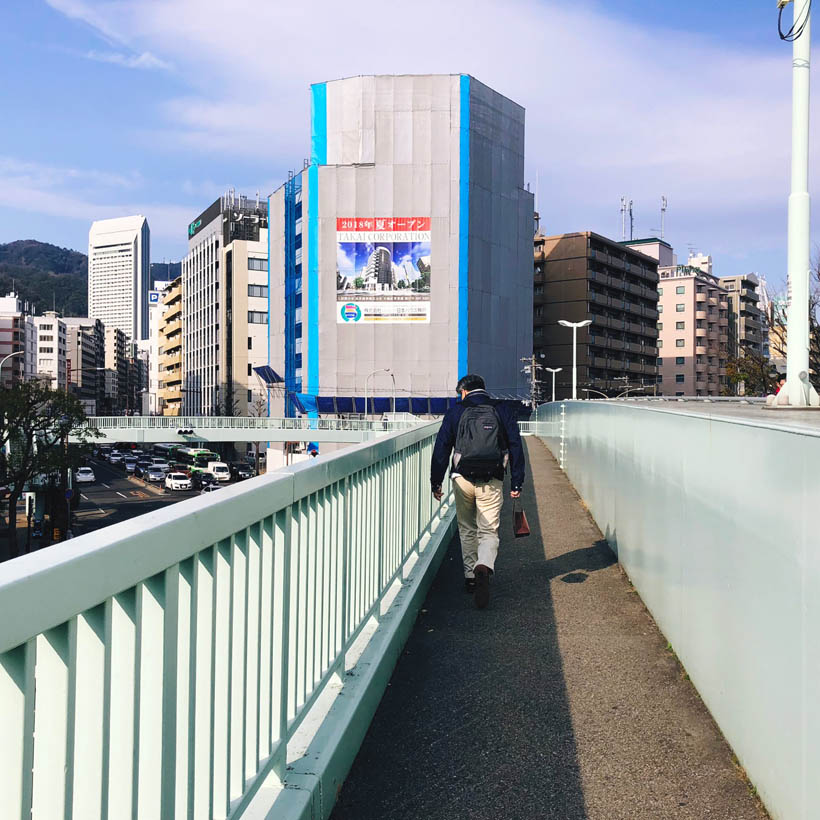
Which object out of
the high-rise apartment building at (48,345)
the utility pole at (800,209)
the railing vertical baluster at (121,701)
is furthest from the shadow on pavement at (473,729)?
the high-rise apartment building at (48,345)

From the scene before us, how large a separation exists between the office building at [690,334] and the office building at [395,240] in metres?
55.1

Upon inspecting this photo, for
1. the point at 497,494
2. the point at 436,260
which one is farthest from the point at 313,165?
the point at 497,494

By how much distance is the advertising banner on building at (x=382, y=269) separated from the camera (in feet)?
226

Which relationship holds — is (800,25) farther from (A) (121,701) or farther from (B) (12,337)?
(B) (12,337)

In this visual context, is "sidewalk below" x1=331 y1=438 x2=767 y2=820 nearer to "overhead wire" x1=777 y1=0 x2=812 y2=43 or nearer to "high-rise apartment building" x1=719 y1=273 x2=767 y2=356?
"overhead wire" x1=777 y1=0 x2=812 y2=43

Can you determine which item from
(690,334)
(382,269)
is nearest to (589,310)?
(690,334)

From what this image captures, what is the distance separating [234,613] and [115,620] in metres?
0.71

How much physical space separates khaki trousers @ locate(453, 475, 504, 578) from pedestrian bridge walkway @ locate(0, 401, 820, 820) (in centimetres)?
36

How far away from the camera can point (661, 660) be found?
186 inches

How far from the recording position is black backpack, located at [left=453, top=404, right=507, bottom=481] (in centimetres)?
620

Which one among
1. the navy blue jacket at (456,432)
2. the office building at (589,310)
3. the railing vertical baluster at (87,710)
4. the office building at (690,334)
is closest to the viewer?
the railing vertical baluster at (87,710)

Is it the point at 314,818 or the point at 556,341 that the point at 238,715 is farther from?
the point at 556,341

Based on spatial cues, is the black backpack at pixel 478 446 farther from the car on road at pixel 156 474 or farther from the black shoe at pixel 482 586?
the car on road at pixel 156 474

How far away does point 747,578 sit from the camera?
318 centimetres
